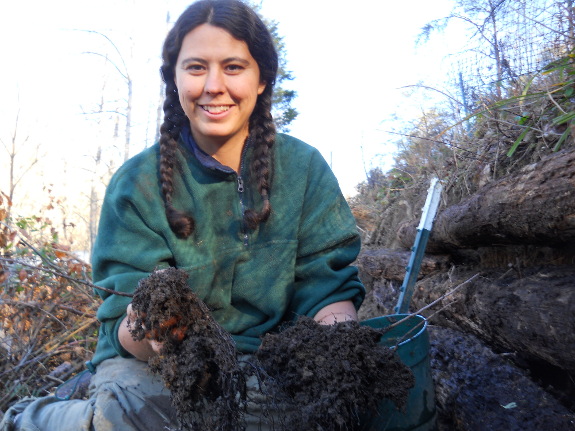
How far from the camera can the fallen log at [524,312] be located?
1575 mm

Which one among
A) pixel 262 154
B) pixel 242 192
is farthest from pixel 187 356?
pixel 262 154

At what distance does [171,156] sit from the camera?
74.0 inches

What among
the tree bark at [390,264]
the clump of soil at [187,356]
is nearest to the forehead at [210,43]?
the clump of soil at [187,356]

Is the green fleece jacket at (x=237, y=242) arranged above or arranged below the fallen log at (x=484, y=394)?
above

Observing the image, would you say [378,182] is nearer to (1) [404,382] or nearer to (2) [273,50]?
(2) [273,50]

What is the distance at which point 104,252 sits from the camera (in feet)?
5.68

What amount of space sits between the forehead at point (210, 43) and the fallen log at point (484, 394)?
159 cm

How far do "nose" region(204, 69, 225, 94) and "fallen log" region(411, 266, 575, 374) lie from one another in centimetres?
141

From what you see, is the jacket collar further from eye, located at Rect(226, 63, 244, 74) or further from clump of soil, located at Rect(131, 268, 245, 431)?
clump of soil, located at Rect(131, 268, 245, 431)

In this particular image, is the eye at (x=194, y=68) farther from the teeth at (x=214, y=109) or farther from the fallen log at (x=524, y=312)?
the fallen log at (x=524, y=312)

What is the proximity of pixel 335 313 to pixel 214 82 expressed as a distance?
1001 millimetres

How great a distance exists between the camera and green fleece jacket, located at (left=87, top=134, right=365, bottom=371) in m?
1.77

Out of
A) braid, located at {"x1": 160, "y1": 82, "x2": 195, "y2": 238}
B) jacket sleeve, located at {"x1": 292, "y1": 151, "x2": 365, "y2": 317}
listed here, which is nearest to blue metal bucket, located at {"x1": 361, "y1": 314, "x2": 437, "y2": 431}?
jacket sleeve, located at {"x1": 292, "y1": 151, "x2": 365, "y2": 317}

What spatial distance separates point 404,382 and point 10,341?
3.05 m
